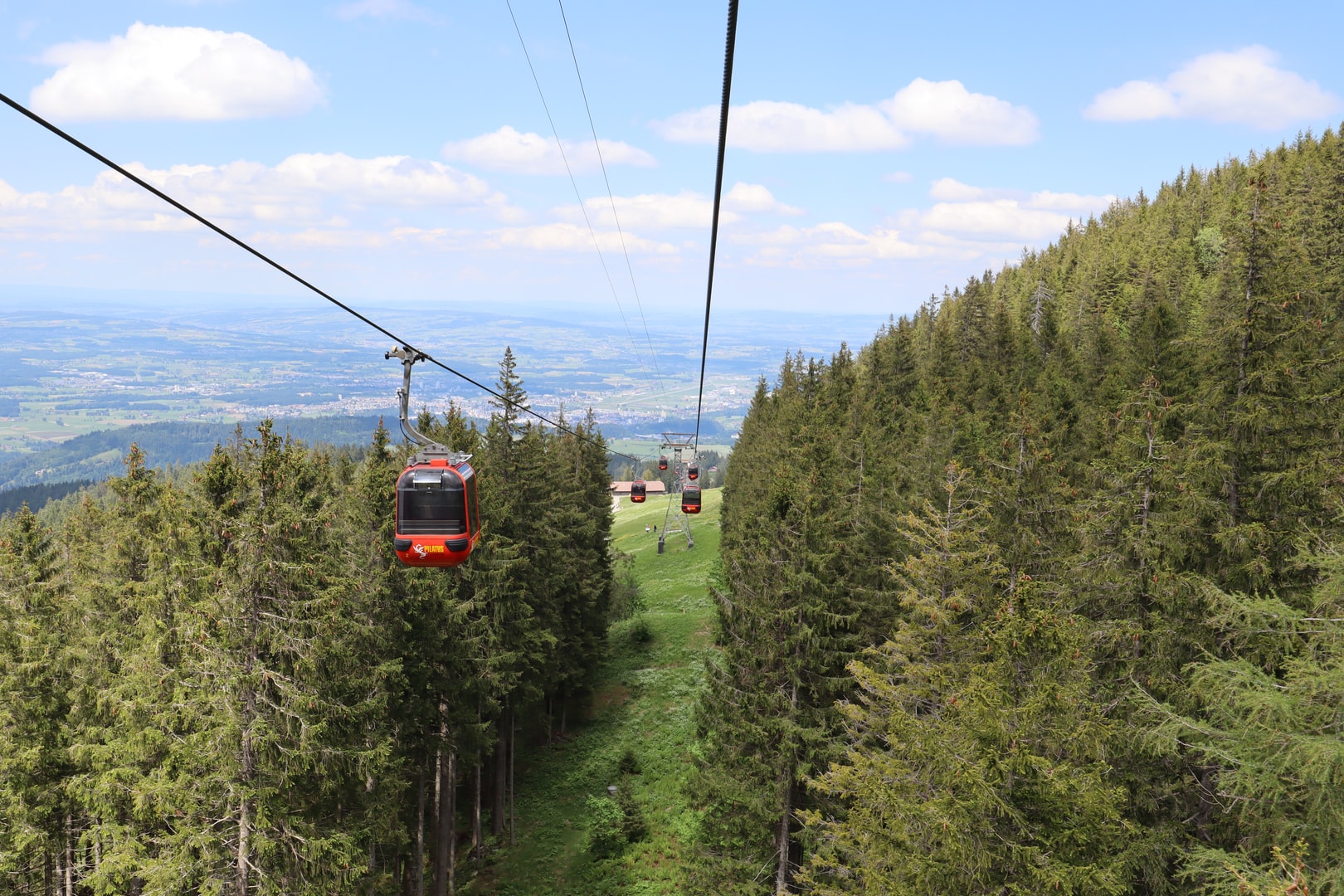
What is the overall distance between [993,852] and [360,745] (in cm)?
1392

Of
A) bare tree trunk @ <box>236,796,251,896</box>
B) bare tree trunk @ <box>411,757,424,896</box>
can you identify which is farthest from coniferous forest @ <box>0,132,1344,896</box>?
bare tree trunk @ <box>411,757,424,896</box>

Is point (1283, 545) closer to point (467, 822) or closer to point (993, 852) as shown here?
point (993, 852)

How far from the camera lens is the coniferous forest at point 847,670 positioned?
995cm

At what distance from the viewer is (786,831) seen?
59.8 feet

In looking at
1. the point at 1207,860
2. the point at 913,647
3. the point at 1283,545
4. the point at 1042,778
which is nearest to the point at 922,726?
the point at 1042,778

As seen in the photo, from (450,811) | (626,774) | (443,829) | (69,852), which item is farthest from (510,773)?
(69,852)

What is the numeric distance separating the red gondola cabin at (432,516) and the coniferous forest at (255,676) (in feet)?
13.2

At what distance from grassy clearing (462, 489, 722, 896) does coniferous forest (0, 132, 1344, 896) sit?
3706mm

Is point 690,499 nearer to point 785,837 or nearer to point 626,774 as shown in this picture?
point 626,774

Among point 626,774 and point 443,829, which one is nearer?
point 443,829

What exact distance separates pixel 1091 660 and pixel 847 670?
5.21 metres

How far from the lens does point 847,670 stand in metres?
17.0

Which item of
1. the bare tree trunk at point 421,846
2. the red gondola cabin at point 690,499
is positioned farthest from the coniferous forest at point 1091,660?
the red gondola cabin at point 690,499

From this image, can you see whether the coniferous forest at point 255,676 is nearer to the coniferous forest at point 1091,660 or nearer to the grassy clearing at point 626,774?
the grassy clearing at point 626,774
